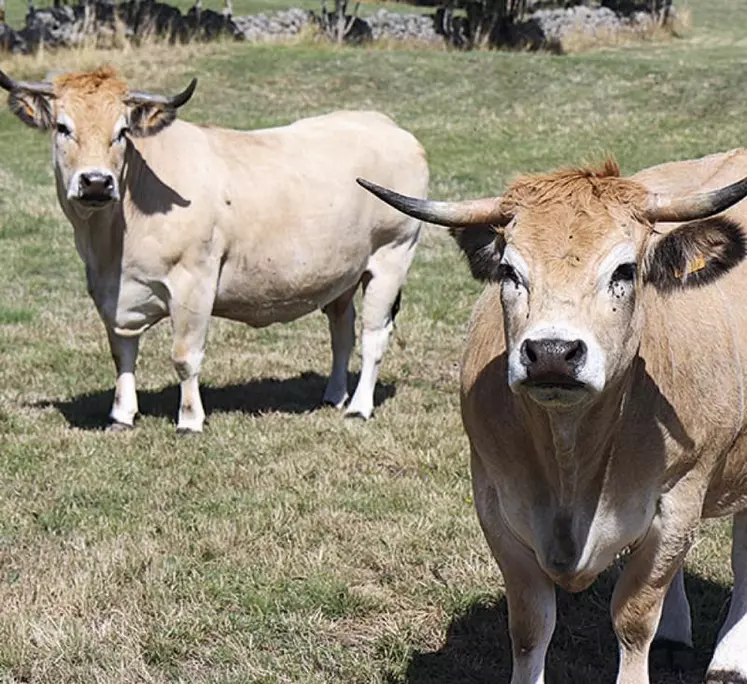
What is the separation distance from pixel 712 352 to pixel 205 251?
4625mm

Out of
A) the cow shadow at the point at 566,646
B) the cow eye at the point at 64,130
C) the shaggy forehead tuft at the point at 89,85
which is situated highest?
the shaggy forehead tuft at the point at 89,85

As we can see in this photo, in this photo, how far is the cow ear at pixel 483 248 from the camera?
4.18 m

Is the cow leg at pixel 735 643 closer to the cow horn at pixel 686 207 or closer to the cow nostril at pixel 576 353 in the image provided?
the cow horn at pixel 686 207

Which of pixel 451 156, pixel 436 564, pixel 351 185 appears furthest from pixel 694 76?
pixel 436 564

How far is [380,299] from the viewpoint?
31.2ft

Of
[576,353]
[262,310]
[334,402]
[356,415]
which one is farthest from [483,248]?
[334,402]

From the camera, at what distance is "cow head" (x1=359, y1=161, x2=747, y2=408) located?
361 cm

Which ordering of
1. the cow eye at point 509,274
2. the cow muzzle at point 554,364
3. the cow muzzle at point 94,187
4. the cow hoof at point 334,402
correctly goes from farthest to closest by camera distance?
the cow hoof at point 334,402 < the cow muzzle at point 94,187 < the cow eye at point 509,274 < the cow muzzle at point 554,364

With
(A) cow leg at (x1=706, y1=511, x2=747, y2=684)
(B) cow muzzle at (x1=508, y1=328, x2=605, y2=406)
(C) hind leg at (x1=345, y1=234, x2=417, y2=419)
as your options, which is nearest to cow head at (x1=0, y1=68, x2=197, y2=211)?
(C) hind leg at (x1=345, y1=234, x2=417, y2=419)

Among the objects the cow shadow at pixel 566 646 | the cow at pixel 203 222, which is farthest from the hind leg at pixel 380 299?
the cow shadow at pixel 566 646

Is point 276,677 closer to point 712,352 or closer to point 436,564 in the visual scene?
point 436,564

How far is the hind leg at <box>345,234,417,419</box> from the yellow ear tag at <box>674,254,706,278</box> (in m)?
5.11

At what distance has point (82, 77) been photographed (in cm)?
838

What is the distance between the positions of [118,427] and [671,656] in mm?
4315
